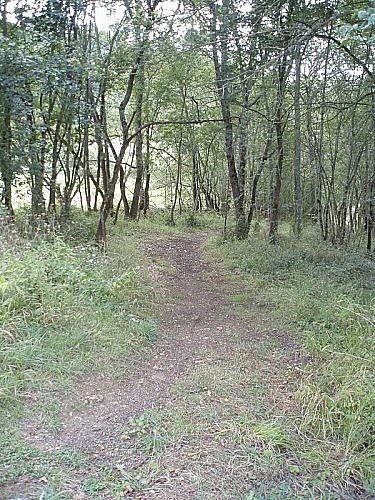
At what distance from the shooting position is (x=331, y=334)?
477cm

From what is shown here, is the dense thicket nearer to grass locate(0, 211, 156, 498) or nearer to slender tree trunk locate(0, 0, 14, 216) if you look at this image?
slender tree trunk locate(0, 0, 14, 216)

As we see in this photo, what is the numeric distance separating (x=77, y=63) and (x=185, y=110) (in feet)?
24.3

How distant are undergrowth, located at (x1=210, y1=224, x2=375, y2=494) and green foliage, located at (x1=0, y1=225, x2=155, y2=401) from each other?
170 cm

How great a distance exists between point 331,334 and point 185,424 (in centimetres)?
208

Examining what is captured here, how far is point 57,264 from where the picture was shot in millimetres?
5344

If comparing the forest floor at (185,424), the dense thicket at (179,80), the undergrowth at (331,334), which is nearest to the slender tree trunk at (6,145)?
the dense thicket at (179,80)

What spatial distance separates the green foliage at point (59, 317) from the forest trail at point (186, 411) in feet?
0.90

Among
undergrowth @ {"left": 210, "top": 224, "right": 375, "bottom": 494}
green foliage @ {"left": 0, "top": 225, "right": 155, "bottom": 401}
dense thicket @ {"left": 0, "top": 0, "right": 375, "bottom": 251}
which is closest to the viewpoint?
undergrowth @ {"left": 210, "top": 224, "right": 375, "bottom": 494}

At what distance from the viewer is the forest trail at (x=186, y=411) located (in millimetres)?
2799

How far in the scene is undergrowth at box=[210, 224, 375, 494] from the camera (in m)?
3.06

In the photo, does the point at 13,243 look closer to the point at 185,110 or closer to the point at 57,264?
the point at 57,264

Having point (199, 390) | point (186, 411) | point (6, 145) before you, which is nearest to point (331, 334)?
point (199, 390)

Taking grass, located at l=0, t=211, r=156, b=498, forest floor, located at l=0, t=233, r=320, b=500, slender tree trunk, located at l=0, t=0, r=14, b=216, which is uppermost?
slender tree trunk, located at l=0, t=0, r=14, b=216

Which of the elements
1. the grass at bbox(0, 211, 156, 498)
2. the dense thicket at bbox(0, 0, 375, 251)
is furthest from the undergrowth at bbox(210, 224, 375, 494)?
the dense thicket at bbox(0, 0, 375, 251)
